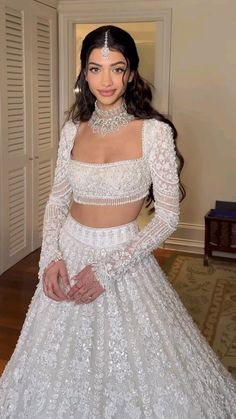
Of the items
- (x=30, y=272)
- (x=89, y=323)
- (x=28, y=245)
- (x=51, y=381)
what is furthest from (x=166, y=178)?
(x=28, y=245)

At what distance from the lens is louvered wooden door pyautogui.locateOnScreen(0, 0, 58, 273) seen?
10.8ft

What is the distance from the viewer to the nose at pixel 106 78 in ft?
4.34

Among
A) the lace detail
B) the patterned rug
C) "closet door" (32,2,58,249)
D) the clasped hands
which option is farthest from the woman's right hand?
"closet door" (32,2,58,249)

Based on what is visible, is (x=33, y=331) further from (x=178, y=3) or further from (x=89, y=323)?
(x=178, y=3)

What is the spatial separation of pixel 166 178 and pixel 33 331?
25.0 inches

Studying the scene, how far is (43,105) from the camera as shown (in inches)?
151

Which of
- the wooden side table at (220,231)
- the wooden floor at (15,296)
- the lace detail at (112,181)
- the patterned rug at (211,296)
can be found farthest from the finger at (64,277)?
the wooden side table at (220,231)

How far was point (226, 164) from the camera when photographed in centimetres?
381

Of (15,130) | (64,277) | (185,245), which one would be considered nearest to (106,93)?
(64,277)

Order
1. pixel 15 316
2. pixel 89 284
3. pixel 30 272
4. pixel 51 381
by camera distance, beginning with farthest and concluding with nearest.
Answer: pixel 30 272 → pixel 15 316 → pixel 51 381 → pixel 89 284

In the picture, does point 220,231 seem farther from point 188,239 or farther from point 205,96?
point 205,96

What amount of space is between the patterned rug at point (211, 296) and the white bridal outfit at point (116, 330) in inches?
37.9

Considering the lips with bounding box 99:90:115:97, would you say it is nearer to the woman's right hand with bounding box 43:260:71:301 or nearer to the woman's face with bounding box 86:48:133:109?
the woman's face with bounding box 86:48:133:109

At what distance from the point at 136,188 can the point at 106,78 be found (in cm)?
33
